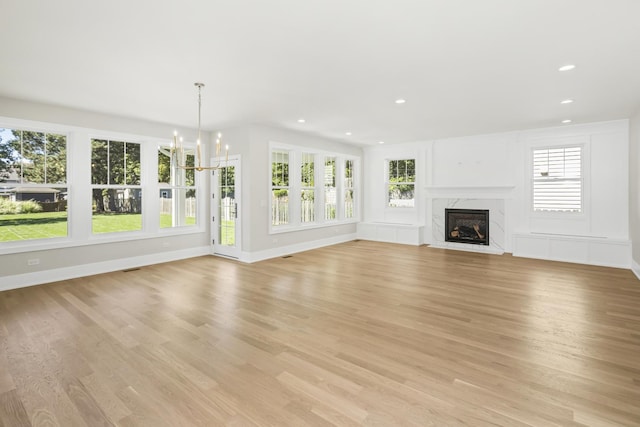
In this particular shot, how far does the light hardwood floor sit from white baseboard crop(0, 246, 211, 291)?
24cm

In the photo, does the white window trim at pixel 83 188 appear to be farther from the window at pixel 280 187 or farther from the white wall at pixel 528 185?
the white wall at pixel 528 185

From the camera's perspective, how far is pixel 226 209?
22.4ft

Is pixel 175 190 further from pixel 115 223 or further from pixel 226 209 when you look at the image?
pixel 115 223

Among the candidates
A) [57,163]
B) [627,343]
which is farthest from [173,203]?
[627,343]

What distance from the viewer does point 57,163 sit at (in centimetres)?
512

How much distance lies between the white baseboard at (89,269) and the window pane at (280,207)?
177 centimetres

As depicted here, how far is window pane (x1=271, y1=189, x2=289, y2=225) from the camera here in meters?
7.10

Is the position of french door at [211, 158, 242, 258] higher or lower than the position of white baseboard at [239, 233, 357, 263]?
higher

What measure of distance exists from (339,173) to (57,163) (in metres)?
6.03

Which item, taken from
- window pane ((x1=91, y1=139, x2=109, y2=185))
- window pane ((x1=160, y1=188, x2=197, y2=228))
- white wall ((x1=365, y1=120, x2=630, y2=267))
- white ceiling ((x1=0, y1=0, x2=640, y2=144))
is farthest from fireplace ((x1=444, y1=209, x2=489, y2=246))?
window pane ((x1=91, y1=139, x2=109, y2=185))

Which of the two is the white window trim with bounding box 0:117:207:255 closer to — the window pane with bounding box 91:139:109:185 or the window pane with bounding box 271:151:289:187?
the window pane with bounding box 91:139:109:185

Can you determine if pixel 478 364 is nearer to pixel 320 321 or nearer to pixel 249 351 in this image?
pixel 320 321

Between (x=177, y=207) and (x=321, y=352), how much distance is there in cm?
513

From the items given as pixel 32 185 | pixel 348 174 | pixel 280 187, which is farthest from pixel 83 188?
pixel 348 174
